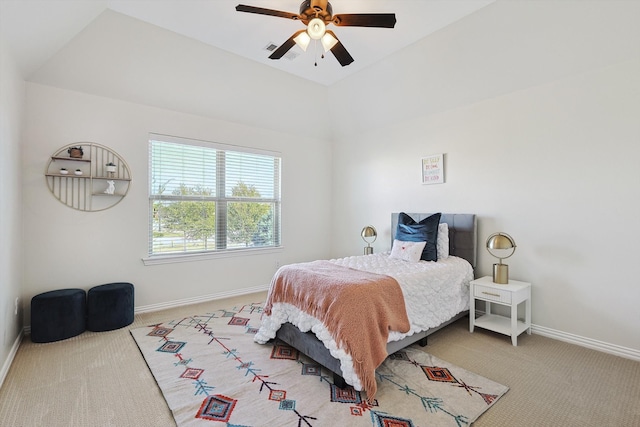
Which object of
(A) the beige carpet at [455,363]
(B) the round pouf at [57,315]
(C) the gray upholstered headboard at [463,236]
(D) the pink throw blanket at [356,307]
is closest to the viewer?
(A) the beige carpet at [455,363]

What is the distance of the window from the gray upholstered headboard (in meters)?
2.69

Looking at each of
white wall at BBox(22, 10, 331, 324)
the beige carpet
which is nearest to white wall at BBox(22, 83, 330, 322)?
white wall at BBox(22, 10, 331, 324)

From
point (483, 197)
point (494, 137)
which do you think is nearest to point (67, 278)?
point (483, 197)

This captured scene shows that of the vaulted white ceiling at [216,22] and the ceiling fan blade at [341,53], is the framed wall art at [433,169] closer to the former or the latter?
the vaulted white ceiling at [216,22]

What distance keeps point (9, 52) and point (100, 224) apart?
5.76ft

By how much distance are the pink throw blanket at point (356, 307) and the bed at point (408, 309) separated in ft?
0.18

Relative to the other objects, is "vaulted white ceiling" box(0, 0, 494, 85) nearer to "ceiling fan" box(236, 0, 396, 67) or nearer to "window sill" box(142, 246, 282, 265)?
"ceiling fan" box(236, 0, 396, 67)

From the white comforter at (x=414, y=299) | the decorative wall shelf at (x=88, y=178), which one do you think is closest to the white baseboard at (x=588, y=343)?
the white comforter at (x=414, y=299)

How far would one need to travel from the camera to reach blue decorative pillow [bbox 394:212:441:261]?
132 inches

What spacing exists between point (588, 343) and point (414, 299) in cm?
178

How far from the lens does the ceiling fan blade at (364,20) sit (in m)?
2.10

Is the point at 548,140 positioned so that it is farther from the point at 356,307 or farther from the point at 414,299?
the point at 356,307

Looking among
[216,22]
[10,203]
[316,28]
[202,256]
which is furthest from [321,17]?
[202,256]

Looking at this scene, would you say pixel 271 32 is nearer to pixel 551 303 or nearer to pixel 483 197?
pixel 483 197
